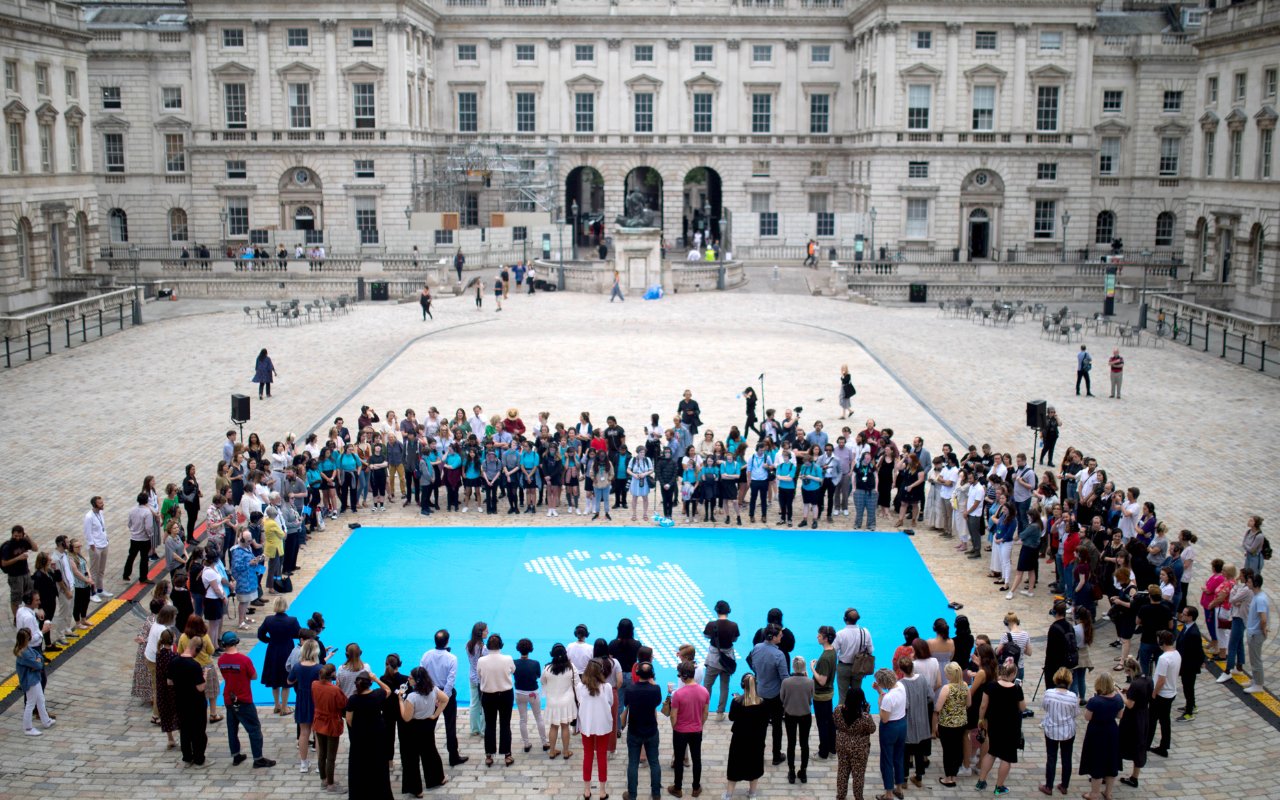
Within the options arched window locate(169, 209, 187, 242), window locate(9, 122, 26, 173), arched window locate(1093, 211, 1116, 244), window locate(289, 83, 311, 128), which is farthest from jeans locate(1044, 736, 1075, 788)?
arched window locate(169, 209, 187, 242)

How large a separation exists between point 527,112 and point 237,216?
16.9 m

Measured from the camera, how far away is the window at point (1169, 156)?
69.5 metres

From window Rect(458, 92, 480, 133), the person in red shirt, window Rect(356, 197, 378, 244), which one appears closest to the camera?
the person in red shirt

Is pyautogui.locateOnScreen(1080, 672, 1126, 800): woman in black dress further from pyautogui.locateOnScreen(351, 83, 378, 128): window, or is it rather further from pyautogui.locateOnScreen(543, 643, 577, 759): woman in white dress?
pyautogui.locateOnScreen(351, 83, 378, 128): window

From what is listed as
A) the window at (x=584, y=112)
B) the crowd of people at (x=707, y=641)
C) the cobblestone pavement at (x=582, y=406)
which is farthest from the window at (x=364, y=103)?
the crowd of people at (x=707, y=641)

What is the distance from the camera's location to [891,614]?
19.5m

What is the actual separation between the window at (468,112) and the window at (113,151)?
1824cm

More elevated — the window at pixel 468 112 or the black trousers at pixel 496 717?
the window at pixel 468 112

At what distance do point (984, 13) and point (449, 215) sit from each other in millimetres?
28883

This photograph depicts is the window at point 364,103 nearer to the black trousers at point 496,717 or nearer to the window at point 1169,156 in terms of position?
the window at point 1169,156

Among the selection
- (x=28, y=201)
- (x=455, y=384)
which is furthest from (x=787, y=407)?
(x=28, y=201)

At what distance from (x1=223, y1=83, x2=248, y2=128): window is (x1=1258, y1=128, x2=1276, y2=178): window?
159ft

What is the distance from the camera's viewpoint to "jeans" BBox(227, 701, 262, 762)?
14406 mm

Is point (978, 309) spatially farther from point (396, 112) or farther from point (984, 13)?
point (396, 112)
